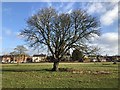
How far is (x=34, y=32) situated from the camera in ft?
152

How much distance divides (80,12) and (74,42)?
564 cm

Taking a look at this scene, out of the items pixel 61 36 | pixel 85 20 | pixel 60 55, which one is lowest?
pixel 60 55

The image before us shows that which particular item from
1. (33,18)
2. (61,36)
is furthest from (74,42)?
(33,18)

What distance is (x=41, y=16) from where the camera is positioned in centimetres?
4638

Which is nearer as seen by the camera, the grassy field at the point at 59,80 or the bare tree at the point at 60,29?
the grassy field at the point at 59,80

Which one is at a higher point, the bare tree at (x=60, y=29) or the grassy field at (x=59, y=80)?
the bare tree at (x=60, y=29)

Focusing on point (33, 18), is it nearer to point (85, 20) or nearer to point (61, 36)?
point (61, 36)

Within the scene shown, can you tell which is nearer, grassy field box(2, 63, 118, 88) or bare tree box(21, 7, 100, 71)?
grassy field box(2, 63, 118, 88)

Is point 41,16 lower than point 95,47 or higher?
higher

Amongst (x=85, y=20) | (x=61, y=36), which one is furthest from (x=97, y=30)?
(x=61, y=36)

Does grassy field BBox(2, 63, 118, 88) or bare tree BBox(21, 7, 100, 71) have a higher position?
bare tree BBox(21, 7, 100, 71)

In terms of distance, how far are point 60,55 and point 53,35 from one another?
4.02 m

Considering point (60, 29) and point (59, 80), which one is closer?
point (59, 80)

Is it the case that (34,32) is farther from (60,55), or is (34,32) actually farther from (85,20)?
(85,20)
